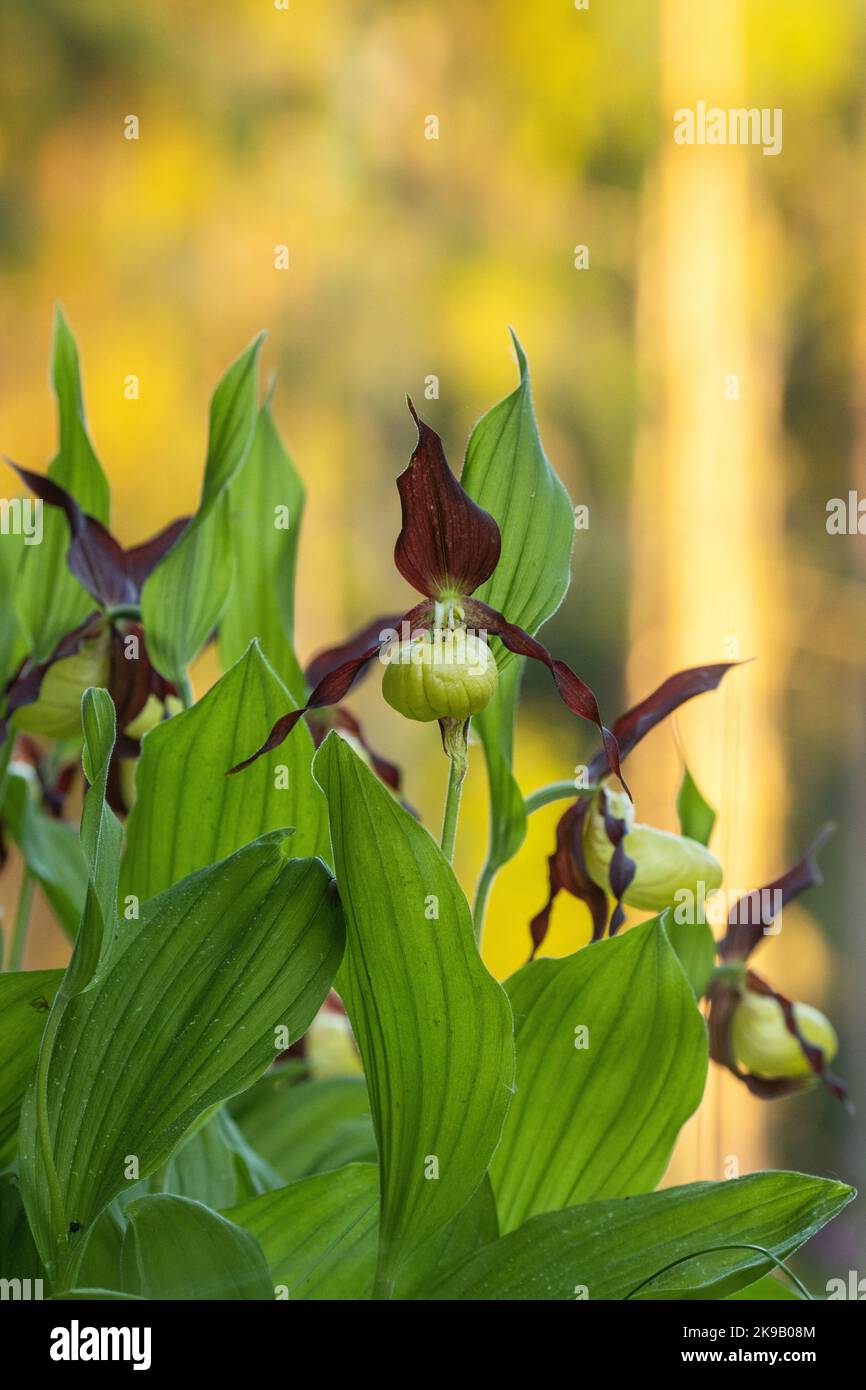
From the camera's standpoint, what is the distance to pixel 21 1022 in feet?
1.62

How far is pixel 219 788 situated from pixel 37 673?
135 mm

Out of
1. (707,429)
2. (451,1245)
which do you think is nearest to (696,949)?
(451,1245)

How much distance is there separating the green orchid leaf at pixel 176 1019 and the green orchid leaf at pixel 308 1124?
0.75ft

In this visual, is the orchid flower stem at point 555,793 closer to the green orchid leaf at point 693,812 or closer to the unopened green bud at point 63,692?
the green orchid leaf at point 693,812

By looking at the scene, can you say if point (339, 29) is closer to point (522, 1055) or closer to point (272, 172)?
point (272, 172)

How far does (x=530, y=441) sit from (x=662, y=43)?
11.6 ft

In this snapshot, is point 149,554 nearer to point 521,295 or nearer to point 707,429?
point 707,429

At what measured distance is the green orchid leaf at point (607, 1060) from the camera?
1.78 feet

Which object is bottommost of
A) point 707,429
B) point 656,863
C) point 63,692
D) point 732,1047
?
point 732,1047

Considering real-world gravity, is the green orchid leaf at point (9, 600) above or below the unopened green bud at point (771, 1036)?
above

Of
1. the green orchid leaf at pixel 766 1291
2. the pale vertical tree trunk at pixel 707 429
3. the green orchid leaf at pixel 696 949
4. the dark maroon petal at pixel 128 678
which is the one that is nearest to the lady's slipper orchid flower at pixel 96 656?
the dark maroon petal at pixel 128 678

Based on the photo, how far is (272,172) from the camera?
11.7 feet

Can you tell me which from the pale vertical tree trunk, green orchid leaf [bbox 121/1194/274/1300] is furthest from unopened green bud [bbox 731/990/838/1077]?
the pale vertical tree trunk
